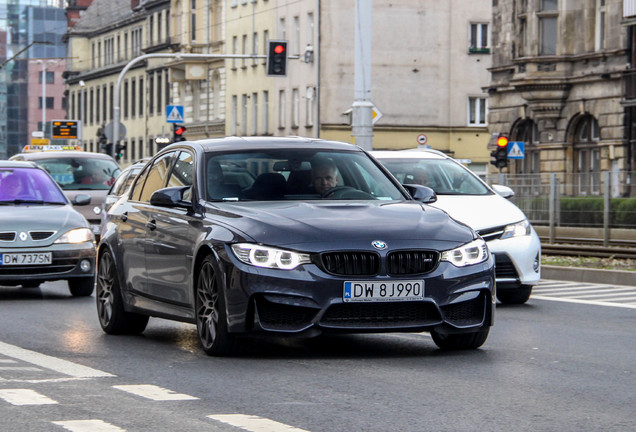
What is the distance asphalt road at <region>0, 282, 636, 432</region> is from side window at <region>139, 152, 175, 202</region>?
1123 mm

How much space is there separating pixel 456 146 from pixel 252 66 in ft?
47.2

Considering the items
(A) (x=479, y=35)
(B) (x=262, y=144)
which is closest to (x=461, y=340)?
(B) (x=262, y=144)

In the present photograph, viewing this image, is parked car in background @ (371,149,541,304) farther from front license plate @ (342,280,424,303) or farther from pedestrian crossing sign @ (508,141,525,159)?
pedestrian crossing sign @ (508,141,525,159)

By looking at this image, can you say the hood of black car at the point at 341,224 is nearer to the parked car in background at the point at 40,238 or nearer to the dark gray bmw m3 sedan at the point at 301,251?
the dark gray bmw m3 sedan at the point at 301,251

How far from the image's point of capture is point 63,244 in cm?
1725

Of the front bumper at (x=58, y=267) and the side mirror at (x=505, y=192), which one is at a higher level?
the side mirror at (x=505, y=192)

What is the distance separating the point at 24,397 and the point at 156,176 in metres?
4.24

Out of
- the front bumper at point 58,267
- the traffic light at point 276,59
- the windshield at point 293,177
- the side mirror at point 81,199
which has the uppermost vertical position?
the traffic light at point 276,59

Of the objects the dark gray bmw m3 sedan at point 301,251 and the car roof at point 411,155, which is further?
the car roof at point 411,155

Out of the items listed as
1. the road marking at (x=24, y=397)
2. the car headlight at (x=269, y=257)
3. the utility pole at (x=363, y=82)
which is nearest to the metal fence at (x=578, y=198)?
the utility pole at (x=363, y=82)

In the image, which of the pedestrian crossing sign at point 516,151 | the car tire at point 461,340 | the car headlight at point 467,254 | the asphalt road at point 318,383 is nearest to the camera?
the asphalt road at point 318,383

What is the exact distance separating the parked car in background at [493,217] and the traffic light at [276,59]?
82.1 feet

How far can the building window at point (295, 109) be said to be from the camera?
76938mm

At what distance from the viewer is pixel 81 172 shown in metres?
28.6
